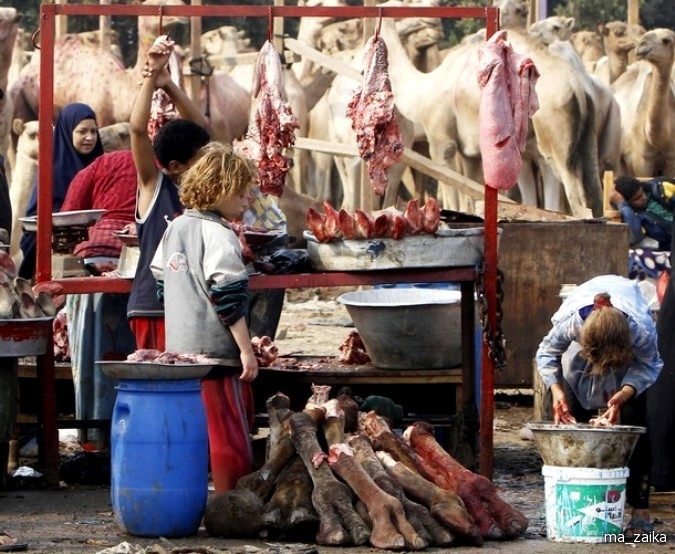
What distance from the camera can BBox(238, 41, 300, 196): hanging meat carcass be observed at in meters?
→ 8.30

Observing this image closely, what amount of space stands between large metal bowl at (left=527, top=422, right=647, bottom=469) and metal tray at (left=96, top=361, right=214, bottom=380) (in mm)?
1435

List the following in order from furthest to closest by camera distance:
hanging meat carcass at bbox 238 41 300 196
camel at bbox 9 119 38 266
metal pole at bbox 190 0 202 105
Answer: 1. camel at bbox 9 119 38 266
2. metal pole at bbox 190 0 202 105
3. hanging meat carcass at bbox 238 41 300 196

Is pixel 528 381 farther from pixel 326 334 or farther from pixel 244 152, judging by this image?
pixel 326 334

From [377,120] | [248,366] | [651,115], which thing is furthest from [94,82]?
[248,366]

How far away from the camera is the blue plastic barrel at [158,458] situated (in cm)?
663

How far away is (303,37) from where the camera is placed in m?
27.1

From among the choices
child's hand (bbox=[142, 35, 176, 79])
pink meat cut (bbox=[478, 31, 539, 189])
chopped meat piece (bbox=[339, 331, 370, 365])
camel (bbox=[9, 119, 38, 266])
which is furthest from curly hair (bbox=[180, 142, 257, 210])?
camel (bbox=[9, 119, 38, 266])

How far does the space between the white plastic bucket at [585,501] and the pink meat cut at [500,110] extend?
173 centimetres

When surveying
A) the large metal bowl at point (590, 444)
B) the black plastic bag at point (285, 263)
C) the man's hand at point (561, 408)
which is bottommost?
the large metal bowl at point (590, 444)

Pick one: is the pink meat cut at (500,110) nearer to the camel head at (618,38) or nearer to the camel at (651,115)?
the camel at (651,115)

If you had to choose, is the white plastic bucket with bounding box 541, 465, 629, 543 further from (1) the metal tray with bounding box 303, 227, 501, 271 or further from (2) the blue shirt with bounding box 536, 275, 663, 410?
(1) the metal tray with bounding box 303, 227, 501, 271

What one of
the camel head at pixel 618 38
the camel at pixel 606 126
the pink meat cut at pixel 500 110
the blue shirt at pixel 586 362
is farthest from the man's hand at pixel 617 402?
the camel head at pixel 618 38

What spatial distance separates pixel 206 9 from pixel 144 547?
8.85ft

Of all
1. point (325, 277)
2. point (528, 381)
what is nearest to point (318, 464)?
point (325, 277)
